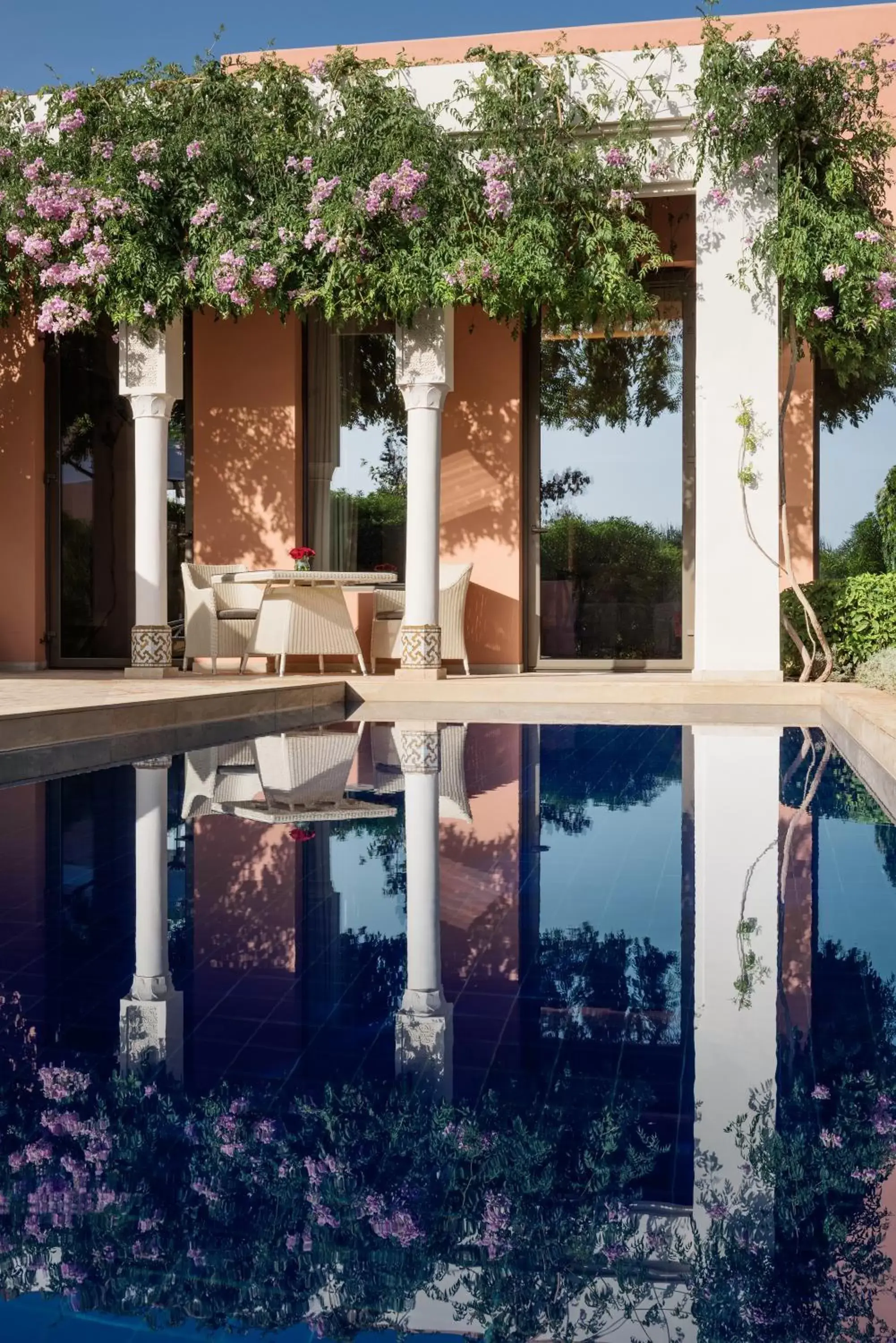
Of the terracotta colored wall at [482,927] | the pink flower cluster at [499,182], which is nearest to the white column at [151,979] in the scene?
the terracotta colored wall at [482,927]

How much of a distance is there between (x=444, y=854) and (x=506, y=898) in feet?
1.73

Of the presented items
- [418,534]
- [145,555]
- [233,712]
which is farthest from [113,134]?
[233,712]

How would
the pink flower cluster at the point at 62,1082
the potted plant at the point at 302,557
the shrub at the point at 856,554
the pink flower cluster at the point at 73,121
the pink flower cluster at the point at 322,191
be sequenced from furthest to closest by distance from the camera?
the shrub at the point at 856,554 → the potted plant at the point at 302,557 → the pink flower cluster at the point at 73,121 → the pink flower cluster at the point at 322,191 → the pink flower cluster at the point at 62,1082

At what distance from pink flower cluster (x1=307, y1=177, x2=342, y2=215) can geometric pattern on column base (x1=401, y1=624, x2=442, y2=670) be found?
112 inches

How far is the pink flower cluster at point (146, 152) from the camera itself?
7891 mm

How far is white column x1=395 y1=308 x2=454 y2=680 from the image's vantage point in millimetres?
8211

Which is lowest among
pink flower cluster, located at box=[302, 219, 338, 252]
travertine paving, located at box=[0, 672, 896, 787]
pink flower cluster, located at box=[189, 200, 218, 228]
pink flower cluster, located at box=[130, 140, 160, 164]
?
travertine paving, located at box=[0, 672, 896, 787]

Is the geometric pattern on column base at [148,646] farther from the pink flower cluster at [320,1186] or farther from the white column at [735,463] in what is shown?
the pink flower cluster at [320,1186]

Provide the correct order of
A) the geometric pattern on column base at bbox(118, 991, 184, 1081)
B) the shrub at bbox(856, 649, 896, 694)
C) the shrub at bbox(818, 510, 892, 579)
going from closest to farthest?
the geometric pattern on column base at bbox(118, 991, 184, 1081)
the shrub at bbox(856, 649, 896, 694)
the shrub at bbox(818, 510, 892, 579)

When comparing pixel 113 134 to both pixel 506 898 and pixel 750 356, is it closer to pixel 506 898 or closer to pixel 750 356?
pixel 750 356

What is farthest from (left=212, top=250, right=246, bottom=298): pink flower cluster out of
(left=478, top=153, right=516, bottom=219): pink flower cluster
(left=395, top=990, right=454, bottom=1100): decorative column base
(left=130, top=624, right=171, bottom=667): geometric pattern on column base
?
(left=395, top=990, right=454, bottom=1100): decorative column base

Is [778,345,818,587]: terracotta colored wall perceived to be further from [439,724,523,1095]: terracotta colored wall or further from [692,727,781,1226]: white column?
[439,724,523,1095]: terracotta colored wall

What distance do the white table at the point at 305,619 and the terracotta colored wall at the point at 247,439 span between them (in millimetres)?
1235

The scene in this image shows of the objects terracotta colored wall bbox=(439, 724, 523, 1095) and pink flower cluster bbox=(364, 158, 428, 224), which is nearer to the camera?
terracotta colored wall bbox=(439, 724, 523, 1095)
